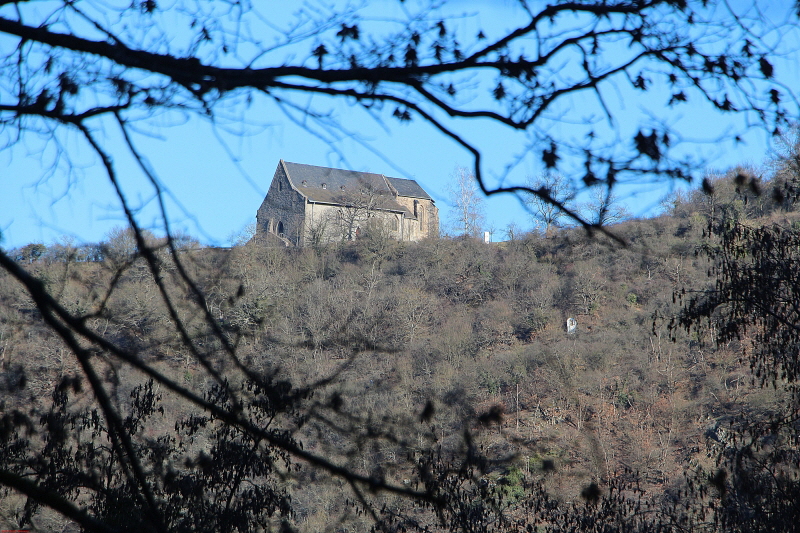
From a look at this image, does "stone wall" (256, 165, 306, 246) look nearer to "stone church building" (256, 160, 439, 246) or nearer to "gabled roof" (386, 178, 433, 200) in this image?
"stone church building" (256, 160, 439, 246)

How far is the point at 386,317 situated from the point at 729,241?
76.4ft

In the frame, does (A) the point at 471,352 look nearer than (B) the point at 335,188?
Yes

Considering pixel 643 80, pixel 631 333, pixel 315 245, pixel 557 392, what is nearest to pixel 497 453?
pixel 557 392

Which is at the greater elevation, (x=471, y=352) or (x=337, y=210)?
(x=337, y=210)

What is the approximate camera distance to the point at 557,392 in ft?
75.2

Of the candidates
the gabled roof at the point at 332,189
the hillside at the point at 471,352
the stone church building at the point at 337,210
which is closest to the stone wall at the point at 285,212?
the stone church building at the point at 337,210

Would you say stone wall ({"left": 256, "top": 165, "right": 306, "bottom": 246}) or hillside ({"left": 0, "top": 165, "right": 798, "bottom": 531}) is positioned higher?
stone wall ({"left": 256, "top": 165, "right": 306, "bottom": 246})

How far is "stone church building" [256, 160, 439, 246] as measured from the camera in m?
39.6

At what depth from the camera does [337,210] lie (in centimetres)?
4250

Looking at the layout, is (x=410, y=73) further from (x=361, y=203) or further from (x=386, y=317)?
(x=361, y=203)

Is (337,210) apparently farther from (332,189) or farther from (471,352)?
(471,352)

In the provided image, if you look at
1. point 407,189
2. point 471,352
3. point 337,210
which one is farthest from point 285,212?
point 471,352

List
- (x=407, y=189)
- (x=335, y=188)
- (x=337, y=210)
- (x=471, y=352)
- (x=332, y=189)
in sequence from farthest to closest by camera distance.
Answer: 1. (x=407, y=189)
2. (x=332, y=189)
3. (x=335, y=188)
4. (x=337, y=210)
5. (x=471, y=352)

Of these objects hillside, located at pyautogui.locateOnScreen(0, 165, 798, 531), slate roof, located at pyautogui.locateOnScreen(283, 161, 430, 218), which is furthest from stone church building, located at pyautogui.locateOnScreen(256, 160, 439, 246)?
hillside, located at pyautogui.locateOnScreen(0, 165, 798, 531)
